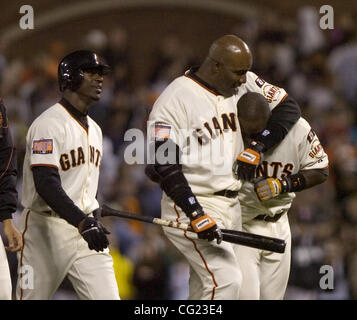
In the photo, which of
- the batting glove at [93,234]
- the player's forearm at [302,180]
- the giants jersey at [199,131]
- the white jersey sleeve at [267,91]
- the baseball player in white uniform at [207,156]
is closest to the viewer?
the batting glove at [93,234]

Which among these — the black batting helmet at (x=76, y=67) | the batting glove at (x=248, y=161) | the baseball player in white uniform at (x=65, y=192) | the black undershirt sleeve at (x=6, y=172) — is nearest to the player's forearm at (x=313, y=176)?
the batting glove at (x=248, y=161)

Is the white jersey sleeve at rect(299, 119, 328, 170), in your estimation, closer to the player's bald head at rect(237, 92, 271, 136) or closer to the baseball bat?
the player's bald head at rect(237, 92, 271, 136)

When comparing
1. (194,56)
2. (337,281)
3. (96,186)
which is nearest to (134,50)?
(194,56)

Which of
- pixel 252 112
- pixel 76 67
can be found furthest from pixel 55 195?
pixel 252 112

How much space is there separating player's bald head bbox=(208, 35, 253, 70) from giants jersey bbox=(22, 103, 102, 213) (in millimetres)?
865

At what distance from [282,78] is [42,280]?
533cm

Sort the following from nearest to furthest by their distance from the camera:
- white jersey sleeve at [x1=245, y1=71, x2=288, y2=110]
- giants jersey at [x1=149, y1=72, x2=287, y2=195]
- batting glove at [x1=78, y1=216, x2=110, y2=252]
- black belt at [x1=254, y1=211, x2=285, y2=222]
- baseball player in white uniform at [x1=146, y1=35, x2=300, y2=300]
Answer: batting glove at [x1=78, y1=216, x2=110, y2=252] → baseball player in white uniform at [x1=146, y1=35, x2=300, y2=300] → giants jersey at [x1=149, y1=72, x2=287, y2=195] → white jersey sleeve at [x1=245, y1=71, x2=288, y2=110] → black belt at [x1=254, y1=211, x2=285, y2=222]

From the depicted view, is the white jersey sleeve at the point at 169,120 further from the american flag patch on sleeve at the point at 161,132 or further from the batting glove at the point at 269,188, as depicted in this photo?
the batting glove at the point at 269,188

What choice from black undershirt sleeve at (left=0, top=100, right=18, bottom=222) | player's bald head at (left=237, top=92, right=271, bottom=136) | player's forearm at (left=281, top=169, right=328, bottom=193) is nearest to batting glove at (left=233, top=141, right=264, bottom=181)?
player's bald head at (left=237, top=92, right=271, bottom=136)

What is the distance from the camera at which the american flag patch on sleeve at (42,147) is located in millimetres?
4648

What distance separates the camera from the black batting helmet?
191 inches

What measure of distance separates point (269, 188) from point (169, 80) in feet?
16.2

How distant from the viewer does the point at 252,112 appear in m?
4.85

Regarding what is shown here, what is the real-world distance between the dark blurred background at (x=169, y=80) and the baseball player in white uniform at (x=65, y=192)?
218cm
